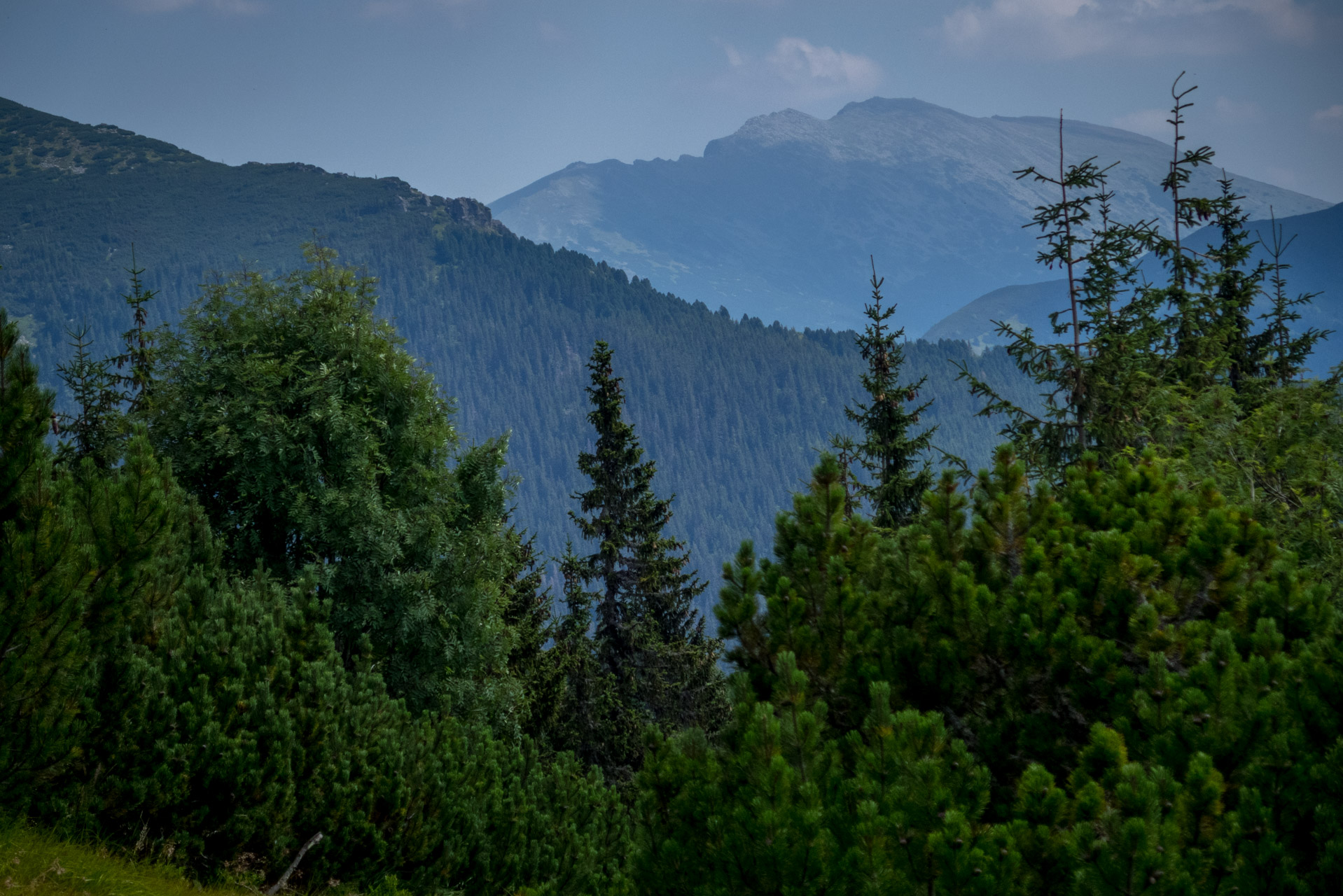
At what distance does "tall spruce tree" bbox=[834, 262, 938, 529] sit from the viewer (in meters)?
22.6

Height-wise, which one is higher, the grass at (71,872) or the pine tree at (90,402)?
the pine tree at (90,402)

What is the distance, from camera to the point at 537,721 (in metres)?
26.0

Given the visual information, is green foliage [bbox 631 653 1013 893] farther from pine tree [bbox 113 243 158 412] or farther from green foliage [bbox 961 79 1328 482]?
pine tree [bbox 113 243 158 412]

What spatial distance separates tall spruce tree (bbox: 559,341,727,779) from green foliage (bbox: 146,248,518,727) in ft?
25.0

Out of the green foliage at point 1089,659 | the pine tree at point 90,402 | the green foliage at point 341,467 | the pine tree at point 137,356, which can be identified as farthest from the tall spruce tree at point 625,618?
the green foliage at point 1089,659

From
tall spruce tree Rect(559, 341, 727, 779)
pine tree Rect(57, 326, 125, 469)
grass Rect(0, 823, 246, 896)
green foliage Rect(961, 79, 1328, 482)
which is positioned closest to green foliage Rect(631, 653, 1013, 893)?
grass Rect(0, 823, 246, 896)

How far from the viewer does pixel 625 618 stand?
28.4 meters

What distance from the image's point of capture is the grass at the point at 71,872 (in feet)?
18.7

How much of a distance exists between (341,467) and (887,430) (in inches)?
576

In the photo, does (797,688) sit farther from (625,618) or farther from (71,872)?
(625,618)

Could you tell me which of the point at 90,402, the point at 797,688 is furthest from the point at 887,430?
the point at 90,402

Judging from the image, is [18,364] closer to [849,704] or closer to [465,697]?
[849,704]

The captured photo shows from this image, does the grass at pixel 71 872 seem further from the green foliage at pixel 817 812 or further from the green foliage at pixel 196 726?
the green foliage at pixel 817 812

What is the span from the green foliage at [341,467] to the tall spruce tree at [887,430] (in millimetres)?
10329
